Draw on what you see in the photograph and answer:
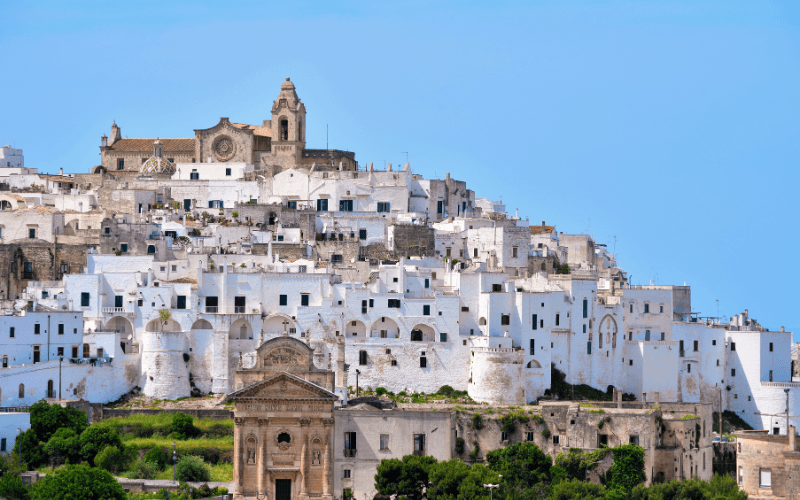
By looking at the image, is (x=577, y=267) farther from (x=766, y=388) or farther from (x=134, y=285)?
(x=134, y=285)

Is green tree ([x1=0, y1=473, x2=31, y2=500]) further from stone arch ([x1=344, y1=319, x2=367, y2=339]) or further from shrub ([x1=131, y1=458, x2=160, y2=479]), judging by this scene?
stone arch ([x1=344, y1=319, x2=367, y2=339])

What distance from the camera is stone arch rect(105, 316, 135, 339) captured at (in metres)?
77.4

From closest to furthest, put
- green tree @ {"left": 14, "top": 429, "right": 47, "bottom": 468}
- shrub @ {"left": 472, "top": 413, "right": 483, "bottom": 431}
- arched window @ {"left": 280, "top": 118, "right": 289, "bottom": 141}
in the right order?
green tree @ {"left": 14, "top": 429, "right": 47, "bottom": 468}
shrub @ {"left": 472, "top": 413, "right": 483, "bottom": 431}
arched window @ {"left": 280, "top": 118, "right": 289, "bottom": 141}

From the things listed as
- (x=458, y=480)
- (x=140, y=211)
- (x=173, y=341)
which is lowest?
(x=458, y=480)

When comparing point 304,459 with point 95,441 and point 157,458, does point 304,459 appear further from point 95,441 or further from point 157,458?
point 95,441

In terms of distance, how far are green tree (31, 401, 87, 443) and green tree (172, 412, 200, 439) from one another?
413 cm

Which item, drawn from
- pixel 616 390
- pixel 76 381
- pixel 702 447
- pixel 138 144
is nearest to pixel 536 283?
pixel 616 390

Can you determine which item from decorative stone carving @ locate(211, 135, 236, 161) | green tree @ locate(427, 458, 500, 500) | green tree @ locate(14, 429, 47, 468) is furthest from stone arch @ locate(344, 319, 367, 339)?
decorative stone carving @ locate(211, 135, 236, 161)

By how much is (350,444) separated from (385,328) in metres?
11.4

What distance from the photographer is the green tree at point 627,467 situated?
6844 cm

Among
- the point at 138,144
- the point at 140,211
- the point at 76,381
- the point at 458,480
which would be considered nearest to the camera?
the point at 458,480

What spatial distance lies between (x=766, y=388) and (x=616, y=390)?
8648 millimetres

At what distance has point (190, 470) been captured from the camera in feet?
219

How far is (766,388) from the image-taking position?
81.6 metres
